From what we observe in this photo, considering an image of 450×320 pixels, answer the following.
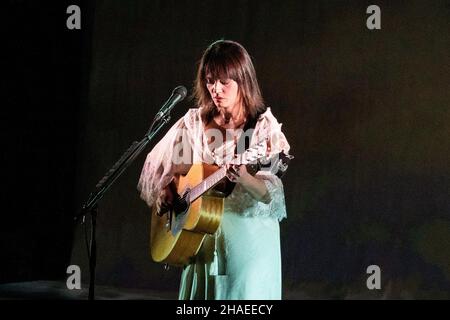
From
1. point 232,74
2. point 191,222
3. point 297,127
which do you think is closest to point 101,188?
point 191,222

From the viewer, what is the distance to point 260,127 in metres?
3.68

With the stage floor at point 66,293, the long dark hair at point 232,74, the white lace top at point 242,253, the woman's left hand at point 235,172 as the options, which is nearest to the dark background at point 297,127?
the stage floor at point 66,293

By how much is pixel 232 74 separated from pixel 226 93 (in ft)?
0.36

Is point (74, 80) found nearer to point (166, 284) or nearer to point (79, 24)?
point (79, 24)

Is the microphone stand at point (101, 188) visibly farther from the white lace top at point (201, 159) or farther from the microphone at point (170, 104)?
the white lace top at point (201, 159)

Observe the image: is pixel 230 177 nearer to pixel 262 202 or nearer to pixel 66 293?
pixel 262 202

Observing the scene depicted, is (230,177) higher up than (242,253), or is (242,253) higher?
(230,177)

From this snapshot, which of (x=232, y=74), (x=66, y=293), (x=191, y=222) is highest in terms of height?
(x=232, y=74)

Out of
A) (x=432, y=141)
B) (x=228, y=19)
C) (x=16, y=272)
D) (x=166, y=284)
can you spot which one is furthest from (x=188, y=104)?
(x=16, y=272)

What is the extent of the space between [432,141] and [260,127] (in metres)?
1.17

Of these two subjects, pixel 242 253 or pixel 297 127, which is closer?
pixel 242 253

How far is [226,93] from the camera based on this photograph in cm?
370

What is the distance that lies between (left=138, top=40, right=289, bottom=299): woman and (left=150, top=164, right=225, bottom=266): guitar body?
6 centimetres
